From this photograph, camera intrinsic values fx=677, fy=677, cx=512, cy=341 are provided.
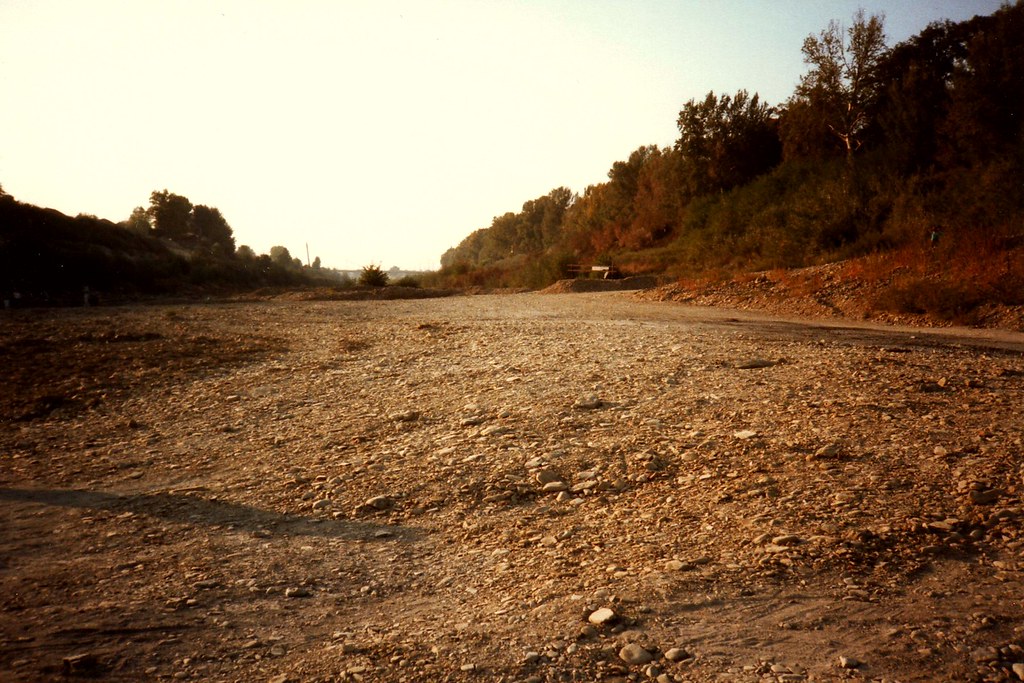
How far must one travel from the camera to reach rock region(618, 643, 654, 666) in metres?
2.65

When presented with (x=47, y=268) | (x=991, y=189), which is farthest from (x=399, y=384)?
(x=47, y=268)

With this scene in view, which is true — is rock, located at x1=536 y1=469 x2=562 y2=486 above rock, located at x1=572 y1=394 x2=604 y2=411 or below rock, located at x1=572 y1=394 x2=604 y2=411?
below

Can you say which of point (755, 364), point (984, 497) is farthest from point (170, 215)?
point (984, 497)

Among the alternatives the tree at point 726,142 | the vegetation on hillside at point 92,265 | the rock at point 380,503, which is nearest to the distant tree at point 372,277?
the vegetation on hillside at point 92,265

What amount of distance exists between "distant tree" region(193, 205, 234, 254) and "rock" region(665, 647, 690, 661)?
174 feet

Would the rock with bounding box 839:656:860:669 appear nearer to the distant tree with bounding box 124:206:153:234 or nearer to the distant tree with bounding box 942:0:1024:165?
the distant tree with bounding box 942:0:1024:165

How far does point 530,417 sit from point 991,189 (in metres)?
16.6

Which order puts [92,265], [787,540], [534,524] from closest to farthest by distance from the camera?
[787,540], [534,524], [92,265]

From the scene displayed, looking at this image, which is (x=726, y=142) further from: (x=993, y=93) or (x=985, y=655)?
(x=985, y=655)

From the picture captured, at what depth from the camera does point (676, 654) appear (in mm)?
2656

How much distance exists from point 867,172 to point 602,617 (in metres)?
23.6

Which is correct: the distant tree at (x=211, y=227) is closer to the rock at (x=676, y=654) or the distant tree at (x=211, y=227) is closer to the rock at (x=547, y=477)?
the rock at (x=547, y=477)

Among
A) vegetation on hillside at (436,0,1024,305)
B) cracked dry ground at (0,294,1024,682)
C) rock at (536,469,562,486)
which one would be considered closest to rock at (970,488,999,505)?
cracked dry ground at (0,294,1024,682)

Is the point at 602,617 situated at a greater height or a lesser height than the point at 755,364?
lesser
